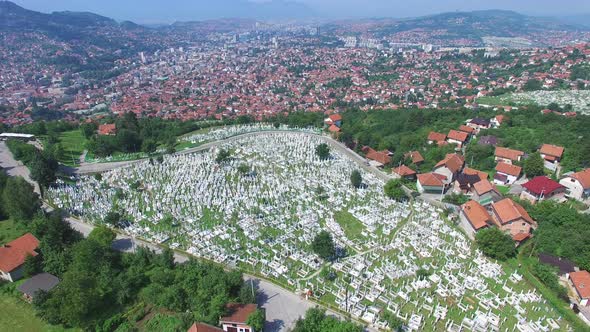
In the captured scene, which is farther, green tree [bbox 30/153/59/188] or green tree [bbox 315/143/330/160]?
green tree [bbox 315/143/330/160]

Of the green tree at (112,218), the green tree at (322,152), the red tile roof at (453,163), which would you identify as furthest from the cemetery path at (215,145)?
the green tree at (112,218)

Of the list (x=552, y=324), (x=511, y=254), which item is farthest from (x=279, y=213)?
(x=552, y=324)

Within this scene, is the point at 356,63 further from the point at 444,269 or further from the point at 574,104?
the point at 444,269

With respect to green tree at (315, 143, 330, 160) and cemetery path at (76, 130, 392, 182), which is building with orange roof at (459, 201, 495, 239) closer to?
cemetery path at (76, 130, 392, 182)

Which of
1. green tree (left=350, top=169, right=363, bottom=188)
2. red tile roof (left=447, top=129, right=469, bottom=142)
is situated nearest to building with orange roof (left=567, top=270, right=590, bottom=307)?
green tree (left=350, top=169, right=363, bottom=188)

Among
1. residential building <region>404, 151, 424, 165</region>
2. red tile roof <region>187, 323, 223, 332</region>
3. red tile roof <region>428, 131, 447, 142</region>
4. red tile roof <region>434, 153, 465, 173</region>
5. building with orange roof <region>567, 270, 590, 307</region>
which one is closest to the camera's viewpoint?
red tile roof <region>187, 323, 223, 332</region>

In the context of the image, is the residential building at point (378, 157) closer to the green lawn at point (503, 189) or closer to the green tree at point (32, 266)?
the green lawn at point (503, 189)

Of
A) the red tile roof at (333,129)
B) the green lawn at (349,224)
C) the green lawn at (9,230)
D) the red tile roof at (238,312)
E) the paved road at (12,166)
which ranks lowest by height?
the green lawn at (349,224)
